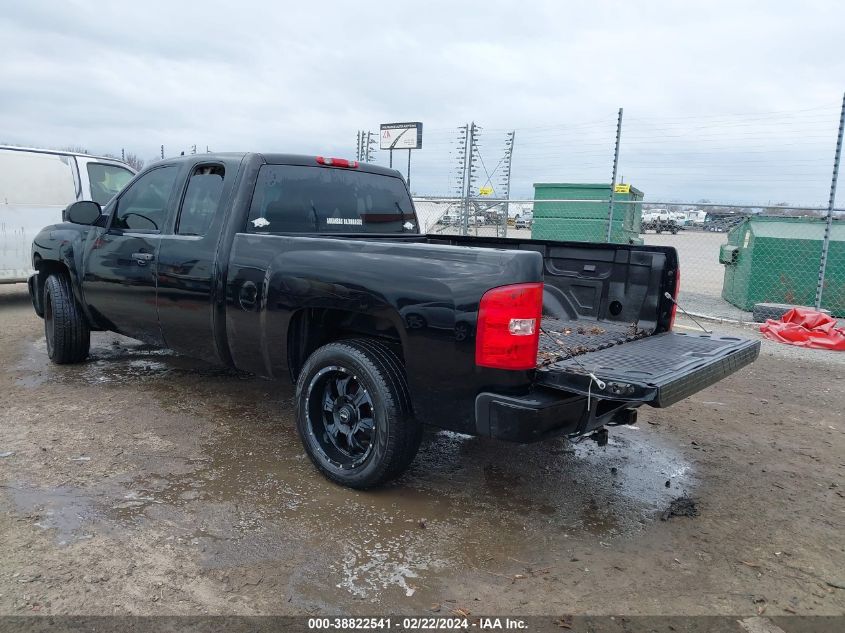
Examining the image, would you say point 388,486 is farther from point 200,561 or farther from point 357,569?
point 200,561

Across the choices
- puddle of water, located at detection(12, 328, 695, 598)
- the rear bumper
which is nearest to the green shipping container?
puddle of water, located at detection(12, 328, 695, 598)

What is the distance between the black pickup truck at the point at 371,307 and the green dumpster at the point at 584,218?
816 centimetres

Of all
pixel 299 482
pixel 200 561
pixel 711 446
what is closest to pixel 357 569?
pixel 200 561

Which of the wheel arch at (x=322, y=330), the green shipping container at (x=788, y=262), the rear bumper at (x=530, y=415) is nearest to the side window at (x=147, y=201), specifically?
the wheel arch at (x=322, y=330)

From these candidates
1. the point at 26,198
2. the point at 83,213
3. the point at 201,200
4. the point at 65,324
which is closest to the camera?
the point at 201,200

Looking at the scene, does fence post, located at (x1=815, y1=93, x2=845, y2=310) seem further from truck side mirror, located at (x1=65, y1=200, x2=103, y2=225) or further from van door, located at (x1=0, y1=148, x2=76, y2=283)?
van door, located at (x1=0, y1=148, x2=76, y2=283)

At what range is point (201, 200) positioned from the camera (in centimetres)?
451

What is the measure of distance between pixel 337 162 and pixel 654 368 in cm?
269

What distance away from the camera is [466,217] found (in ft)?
43.0

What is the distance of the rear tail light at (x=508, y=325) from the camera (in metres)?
2.90

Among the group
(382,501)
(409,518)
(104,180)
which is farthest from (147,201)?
(104,180)

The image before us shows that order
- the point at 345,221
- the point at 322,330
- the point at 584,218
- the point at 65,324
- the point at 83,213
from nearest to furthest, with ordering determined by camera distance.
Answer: the point at 322,330, the point at 345,221, the point at 83,213, the point at 65,324, the point at 584,218

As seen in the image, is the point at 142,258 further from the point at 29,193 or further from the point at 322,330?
the point at 29,193

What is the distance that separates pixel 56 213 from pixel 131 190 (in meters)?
4.95
